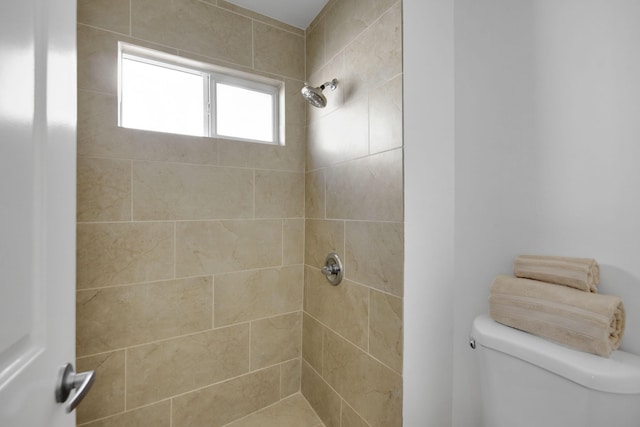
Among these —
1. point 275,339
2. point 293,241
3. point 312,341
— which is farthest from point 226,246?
point 312,341

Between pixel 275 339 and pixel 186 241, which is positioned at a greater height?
pixel 186 241

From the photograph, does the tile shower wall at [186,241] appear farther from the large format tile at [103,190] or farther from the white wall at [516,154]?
the white wall at [516,154]

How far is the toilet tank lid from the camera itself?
1.98 feet

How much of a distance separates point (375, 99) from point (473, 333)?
0.96 meters

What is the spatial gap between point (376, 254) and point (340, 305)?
1.27 ft

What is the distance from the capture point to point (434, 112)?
1057 millimetres

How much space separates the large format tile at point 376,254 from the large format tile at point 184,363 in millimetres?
779

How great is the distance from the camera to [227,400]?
143 cm

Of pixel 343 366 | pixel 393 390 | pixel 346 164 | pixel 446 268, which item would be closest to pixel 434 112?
pixel 346 164

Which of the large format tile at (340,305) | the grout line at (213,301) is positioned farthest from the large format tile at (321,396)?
the grout line at (213,301)

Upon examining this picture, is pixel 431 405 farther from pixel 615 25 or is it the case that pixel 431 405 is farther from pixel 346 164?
pixel 615 25

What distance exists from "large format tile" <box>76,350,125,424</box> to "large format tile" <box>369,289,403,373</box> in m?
1.16

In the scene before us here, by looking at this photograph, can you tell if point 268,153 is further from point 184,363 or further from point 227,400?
point 227,400

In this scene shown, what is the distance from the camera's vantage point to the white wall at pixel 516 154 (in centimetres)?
72
